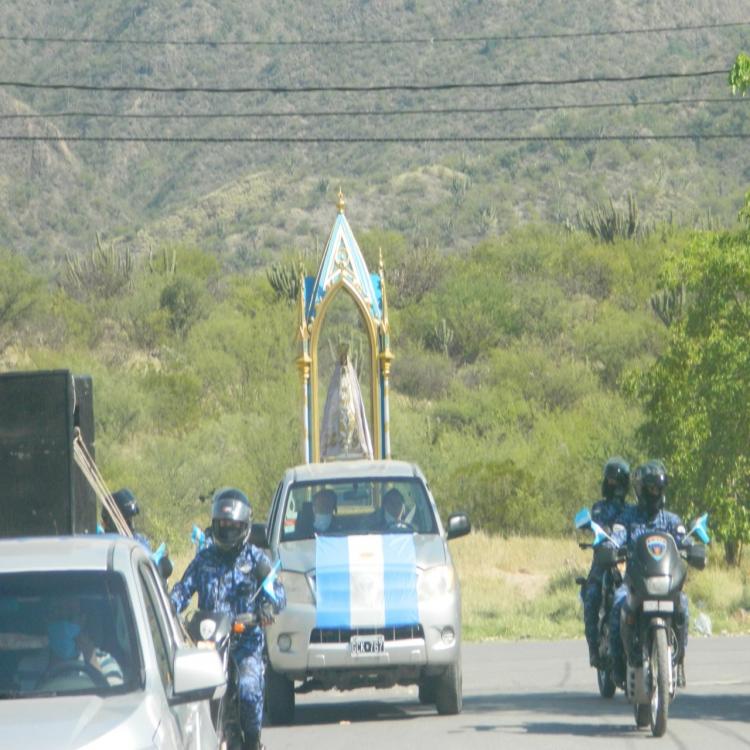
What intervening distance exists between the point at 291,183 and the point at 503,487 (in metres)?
60.5

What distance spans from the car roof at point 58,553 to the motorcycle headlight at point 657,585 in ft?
18.1

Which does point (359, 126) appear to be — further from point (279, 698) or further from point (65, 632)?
point (65, 632)

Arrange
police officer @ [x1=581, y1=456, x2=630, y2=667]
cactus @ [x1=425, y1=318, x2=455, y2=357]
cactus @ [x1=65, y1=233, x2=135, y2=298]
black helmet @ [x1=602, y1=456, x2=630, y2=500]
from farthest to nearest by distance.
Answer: cactus @ [x1=65, y1=233, x2=135, y2=298]
cactus @ [x1=425, y1=318, x2=455, y2=357]
black helmet @ [x1=602, y1=456, x2=630, y2=500]
police officer @ [x1=581, y1=456, x2=630, y2=667]

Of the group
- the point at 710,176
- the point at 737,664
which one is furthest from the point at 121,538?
the point at 710,176

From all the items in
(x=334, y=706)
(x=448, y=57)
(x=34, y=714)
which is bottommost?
(x=334, y=706)

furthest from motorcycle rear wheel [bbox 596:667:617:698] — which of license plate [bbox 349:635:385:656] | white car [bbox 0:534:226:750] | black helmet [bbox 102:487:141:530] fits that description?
white car [bbox 0:534:226:750]

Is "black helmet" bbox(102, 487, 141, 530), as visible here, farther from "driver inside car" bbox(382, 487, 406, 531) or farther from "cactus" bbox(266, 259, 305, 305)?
"cactus" bbox(266, 259, 305, 305)

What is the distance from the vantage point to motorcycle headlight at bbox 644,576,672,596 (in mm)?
11734

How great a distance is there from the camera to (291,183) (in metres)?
99.2

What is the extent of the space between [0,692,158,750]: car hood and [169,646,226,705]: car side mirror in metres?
0.17

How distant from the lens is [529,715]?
13.3m

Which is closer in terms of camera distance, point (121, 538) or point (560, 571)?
point (121, 538)

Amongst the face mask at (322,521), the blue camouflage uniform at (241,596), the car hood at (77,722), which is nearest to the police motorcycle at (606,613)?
the face mask at (322,521)

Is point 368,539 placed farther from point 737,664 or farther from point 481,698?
point 737,664
